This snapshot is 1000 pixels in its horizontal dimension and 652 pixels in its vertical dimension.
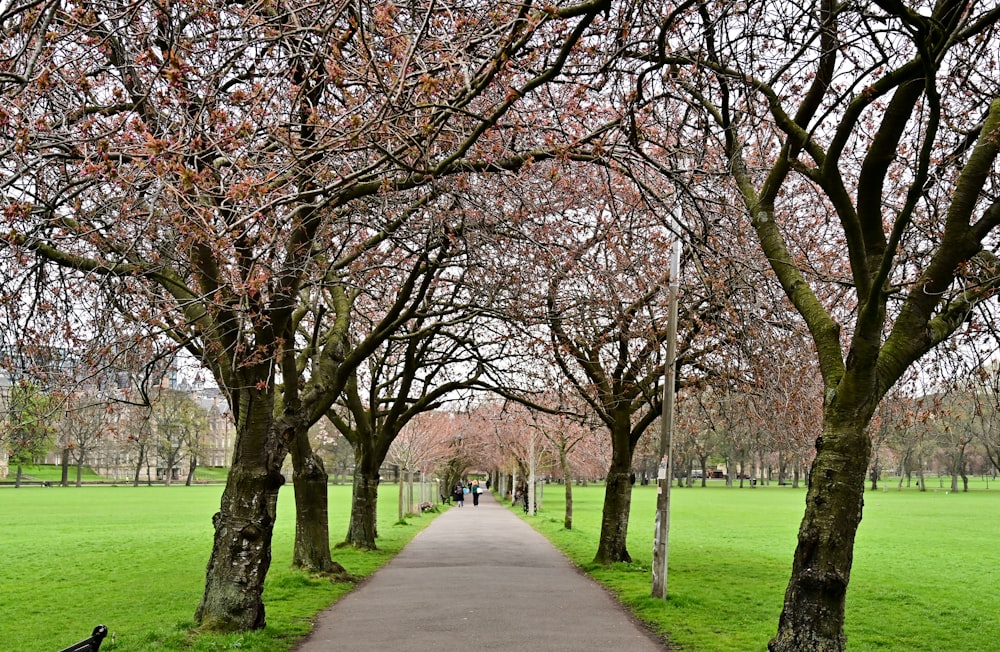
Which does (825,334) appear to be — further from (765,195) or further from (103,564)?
(103,564)

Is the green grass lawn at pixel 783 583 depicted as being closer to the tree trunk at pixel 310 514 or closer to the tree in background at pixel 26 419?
the tree trunk at pixel 310 514

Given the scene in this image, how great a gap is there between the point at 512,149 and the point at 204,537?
21140 millimetres

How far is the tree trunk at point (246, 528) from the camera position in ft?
30.4

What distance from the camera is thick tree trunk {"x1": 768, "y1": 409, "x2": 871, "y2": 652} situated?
700 centimetres

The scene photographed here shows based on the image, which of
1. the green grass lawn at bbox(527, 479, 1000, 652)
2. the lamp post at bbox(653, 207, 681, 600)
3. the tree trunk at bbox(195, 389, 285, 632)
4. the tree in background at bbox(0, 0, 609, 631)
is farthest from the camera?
Answer: the lamp post at bbox(653, 207, 681, 600)

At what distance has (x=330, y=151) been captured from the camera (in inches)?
234

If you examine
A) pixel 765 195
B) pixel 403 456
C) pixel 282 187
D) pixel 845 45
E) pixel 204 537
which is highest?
pixel 845 45

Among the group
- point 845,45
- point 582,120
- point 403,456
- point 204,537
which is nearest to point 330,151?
point 582,120

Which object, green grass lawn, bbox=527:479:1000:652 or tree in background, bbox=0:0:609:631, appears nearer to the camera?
tree in background, bbox=0:0:609:631

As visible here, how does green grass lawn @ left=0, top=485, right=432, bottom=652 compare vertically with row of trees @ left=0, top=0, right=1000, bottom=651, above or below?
below

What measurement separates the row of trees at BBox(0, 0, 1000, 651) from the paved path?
5.19 feet

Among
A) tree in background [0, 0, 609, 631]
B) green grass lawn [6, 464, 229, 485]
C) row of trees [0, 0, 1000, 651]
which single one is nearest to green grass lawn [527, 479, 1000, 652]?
row of trees [0, 0, 1000, 651]

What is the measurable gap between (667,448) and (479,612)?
12.8 ft

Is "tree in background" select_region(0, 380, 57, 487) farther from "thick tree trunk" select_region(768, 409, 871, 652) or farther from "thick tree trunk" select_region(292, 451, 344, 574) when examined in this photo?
"thick tree trunk" select_region(292, 451, 344, 574)
